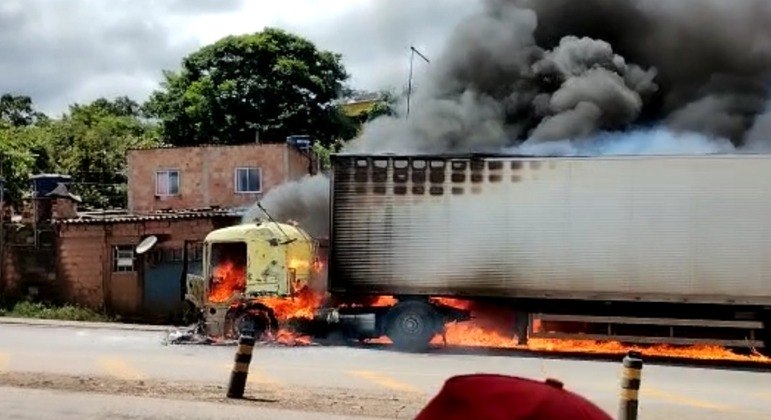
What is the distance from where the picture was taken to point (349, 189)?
1973 centimetres

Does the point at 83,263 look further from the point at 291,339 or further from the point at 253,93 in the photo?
the point at 253,93

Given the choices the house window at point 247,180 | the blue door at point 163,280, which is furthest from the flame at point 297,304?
the house window at point 247,180

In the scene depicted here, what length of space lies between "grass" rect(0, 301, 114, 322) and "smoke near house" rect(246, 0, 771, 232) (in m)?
9.52

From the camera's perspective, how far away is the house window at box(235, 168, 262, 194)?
113ft

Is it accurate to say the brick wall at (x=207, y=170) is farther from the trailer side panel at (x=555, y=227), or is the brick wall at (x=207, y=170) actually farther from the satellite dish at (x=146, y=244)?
the trailer side panel at (x=555, y=227)

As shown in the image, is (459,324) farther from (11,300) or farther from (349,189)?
(11,300)

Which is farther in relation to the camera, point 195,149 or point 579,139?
point 195,149

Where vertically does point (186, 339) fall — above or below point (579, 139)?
below

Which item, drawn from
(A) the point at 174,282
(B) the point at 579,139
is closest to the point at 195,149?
(A) the point at 174,282

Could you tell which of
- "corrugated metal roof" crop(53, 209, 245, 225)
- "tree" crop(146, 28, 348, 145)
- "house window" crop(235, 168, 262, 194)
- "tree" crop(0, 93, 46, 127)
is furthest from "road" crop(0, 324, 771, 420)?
"tree" crop(0, 93, 46, 127)

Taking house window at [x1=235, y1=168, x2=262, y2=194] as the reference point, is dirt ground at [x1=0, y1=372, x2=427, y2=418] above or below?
below

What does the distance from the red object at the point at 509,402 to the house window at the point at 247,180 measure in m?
33.1

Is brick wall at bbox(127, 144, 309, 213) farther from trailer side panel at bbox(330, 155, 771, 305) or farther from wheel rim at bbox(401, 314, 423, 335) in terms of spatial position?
wheel rim at bbox(401, 314, 423, 335)

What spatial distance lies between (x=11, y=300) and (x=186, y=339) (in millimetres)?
12912
